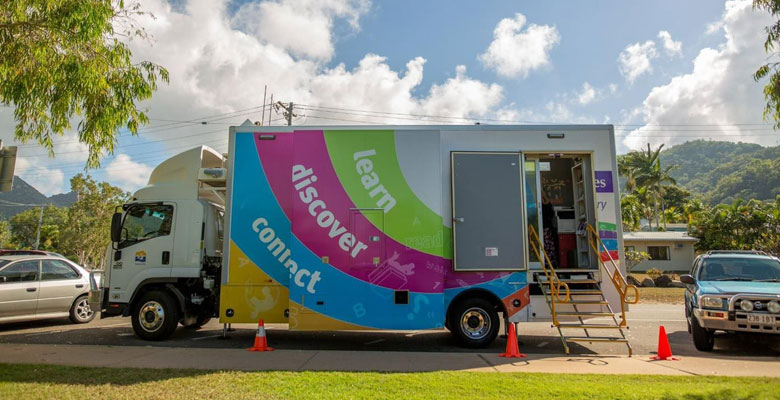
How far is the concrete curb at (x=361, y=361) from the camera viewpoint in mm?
6379

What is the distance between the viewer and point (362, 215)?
7828 millimetres

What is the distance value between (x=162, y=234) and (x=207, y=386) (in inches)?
169

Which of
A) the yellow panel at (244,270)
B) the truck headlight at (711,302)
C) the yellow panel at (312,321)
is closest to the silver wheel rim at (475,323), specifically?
the yellow panel at (312,321)

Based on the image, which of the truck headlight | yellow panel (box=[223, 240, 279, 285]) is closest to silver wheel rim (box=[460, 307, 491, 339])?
yellow panel (box=[223, 240, 279, 285])

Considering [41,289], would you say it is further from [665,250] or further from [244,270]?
[665,250]

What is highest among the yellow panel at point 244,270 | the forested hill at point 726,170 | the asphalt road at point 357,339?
the forested hill at point 726,170

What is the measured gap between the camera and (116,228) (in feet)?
27.9

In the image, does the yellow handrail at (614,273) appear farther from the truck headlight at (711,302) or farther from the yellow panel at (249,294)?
the yellow panel at (249,294)

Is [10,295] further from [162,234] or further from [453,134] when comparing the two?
[453,134]

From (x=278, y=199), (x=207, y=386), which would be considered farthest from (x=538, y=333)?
(x=207, y=386)

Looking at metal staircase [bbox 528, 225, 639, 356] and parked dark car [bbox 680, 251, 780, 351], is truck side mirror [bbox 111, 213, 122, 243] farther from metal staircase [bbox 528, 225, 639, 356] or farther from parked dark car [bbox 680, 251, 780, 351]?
parked dark car [bbox 680, 251, 780, 351]

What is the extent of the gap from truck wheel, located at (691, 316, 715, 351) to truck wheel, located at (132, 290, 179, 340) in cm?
934

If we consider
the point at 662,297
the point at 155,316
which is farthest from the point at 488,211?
the point at 662,297

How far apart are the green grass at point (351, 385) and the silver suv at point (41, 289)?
4536 millimetres
